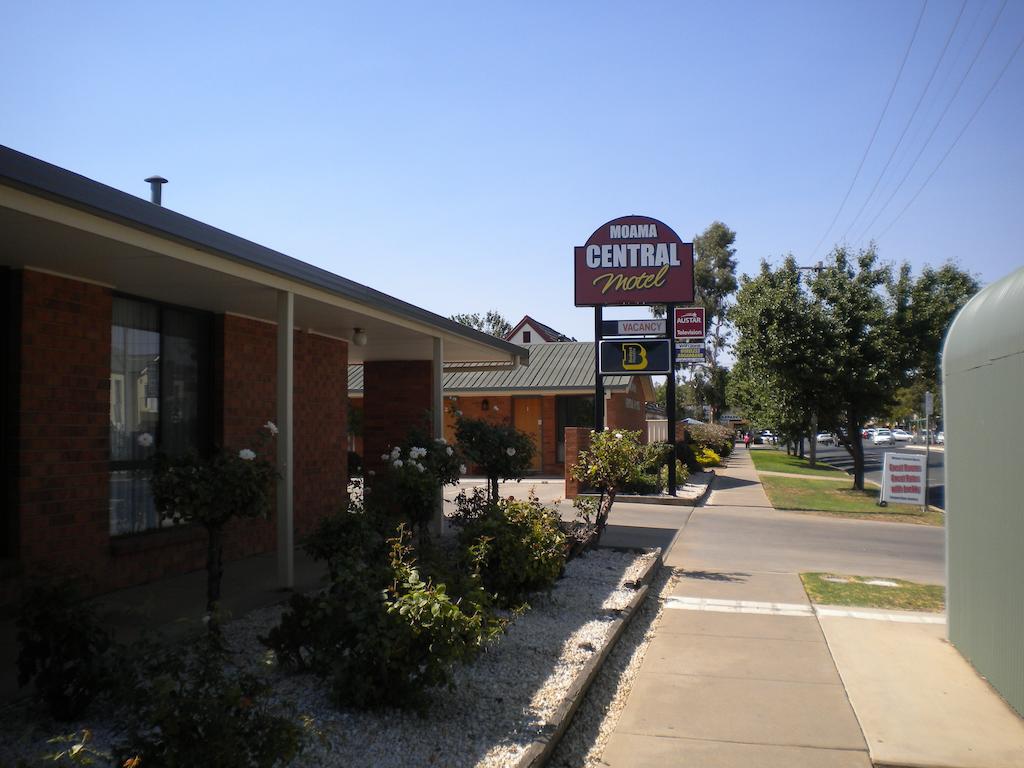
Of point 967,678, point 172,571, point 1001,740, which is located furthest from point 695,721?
point 172,571

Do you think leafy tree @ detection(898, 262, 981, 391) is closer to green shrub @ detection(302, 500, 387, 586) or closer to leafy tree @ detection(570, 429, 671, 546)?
leafy tree @ detection(570, 429, 671, 546)

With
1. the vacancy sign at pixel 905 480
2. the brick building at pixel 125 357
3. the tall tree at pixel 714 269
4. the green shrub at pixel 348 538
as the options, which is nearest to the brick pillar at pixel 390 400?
the brick building at pixel 125 357

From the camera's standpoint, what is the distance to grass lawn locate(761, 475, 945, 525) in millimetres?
17641

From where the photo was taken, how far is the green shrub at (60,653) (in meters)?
4.14

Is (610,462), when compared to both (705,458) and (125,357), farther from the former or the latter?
(705,458)

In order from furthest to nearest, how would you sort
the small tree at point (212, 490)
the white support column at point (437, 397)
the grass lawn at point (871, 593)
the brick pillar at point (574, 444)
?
the brick pillar at point (574, 444) < the white support column at point (437, 397) < the grass lawn at point (871, 593) < the small tree at point (212, 490)

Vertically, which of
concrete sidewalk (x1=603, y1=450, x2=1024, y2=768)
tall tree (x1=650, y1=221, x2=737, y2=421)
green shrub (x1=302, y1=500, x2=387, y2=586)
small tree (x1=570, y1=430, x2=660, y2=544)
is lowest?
concrete sidewalk (x1=603, y1=450, x2=1024, y2=768)

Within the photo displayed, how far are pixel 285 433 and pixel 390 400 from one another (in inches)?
258

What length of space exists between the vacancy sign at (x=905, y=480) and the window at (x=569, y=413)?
31.8 ft

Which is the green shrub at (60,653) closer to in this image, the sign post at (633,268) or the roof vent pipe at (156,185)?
the roof vent pipe at (156,185)

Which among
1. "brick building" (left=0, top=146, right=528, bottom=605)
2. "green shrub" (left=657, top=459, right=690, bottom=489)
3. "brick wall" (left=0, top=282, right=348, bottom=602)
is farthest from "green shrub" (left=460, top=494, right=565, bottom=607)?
"green shrub" (left=657, top=459, right=690, bottom=489)

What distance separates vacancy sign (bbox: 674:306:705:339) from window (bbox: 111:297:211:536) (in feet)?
51.7

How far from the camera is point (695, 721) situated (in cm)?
516

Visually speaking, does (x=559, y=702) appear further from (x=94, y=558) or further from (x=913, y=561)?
Result: (x=913, y=561)
